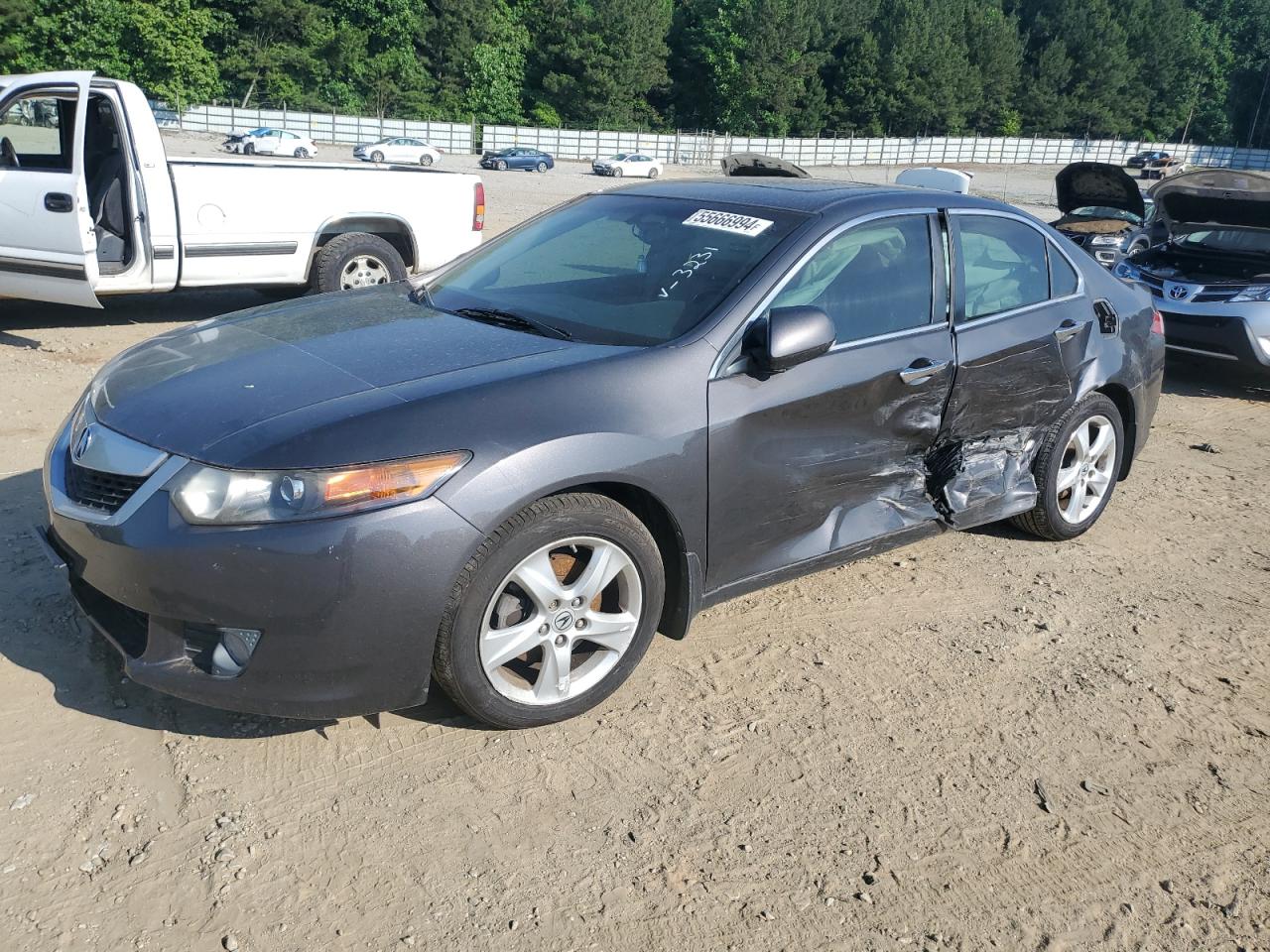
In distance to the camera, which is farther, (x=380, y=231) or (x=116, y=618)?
(x=380, y=231)

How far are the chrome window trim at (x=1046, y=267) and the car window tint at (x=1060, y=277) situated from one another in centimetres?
1

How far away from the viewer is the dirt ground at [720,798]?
249cm

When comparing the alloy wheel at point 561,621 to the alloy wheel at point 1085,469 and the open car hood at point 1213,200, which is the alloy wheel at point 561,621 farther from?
the open car hood at point 1213,200

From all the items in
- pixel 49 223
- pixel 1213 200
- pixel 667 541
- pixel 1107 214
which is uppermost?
pixel 1213 200

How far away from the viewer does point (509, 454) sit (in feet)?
9.45

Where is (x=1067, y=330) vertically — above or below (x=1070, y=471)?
above

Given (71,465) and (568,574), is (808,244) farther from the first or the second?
(71,465)

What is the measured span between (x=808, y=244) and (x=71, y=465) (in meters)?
2.46

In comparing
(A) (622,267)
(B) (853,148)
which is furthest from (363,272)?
(B) (853,148)

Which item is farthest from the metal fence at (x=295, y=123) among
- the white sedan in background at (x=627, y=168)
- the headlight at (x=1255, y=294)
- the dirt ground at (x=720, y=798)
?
the dirt ground at (x=720, y=798)

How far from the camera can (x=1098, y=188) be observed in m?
10.1

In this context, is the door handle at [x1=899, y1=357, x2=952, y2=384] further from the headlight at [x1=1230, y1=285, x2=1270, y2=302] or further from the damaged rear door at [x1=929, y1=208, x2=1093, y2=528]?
the headlight at [x1=1230, y1=285, x2=1270, y2=302]

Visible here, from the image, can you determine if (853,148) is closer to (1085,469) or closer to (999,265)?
(1085,469)

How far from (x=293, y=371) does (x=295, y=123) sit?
6509 centimetres
